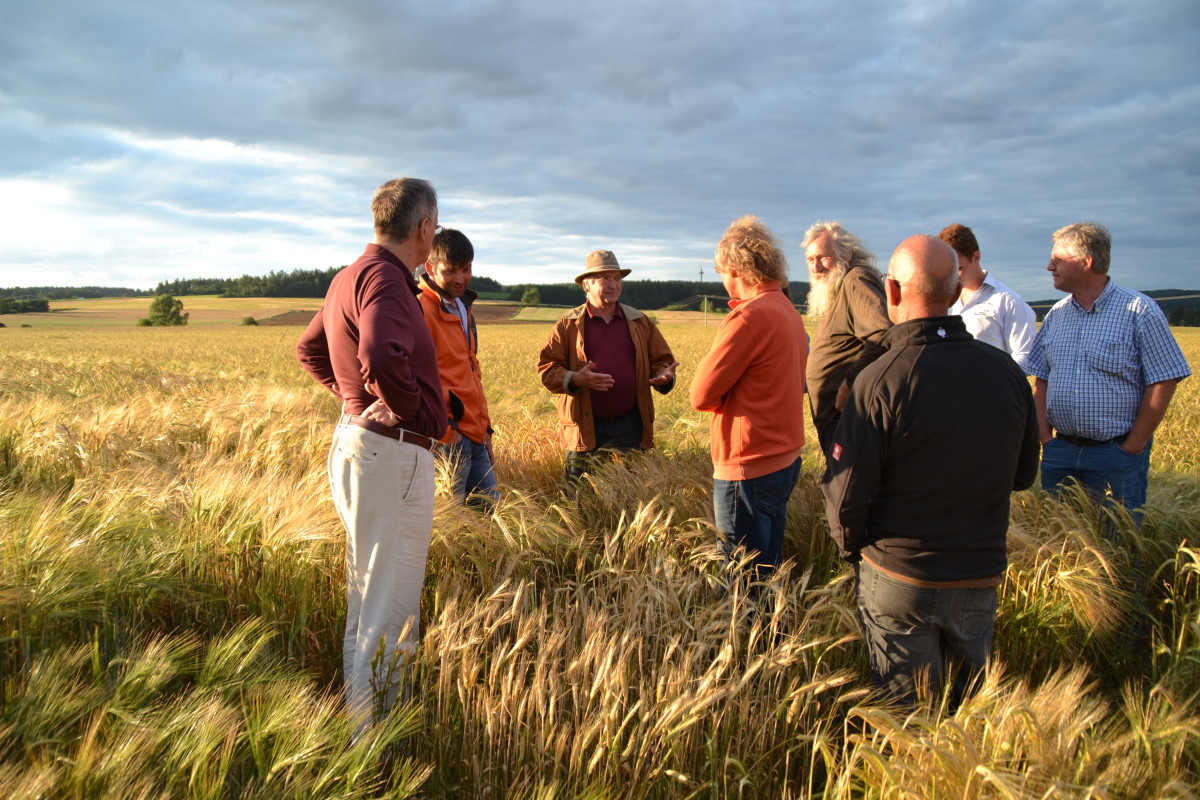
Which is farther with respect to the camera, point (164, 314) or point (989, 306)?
point (164, 314)

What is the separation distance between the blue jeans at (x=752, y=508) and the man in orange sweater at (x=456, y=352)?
1.33 meters

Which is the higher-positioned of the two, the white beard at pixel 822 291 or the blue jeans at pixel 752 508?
the white beard at pixel 822 291

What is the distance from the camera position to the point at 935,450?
2.06 metres

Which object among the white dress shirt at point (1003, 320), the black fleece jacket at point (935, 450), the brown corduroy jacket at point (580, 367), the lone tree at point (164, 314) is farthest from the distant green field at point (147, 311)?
the black fleece jacket at point (935, 450)

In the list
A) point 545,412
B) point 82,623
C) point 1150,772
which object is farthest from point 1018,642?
point 545,412

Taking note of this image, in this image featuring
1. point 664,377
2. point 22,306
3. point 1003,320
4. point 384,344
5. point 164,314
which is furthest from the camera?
point 22,306

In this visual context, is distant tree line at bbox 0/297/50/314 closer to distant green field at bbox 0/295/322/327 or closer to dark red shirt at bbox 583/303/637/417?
distant green field at bbox 0/295/322/327

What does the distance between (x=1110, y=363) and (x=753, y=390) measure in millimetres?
2284

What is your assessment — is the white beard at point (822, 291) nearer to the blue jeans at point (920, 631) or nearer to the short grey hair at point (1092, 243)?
the short grey hair at point (1092, 243)

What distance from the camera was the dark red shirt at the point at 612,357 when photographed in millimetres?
4641

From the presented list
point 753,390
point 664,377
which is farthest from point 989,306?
point 753,390

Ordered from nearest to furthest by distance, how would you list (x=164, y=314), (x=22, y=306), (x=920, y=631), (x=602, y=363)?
(x=920, y=631)
(x=602, y=363)
(x=164, y=314)
(x=22, y=306)

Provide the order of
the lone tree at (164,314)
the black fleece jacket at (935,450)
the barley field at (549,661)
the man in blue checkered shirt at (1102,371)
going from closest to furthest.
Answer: the barley field at (549,661) < the black fleece jacket at (935,450) < the man in blue checkered shirt at (1102,371) < the lone tree at (164,314)

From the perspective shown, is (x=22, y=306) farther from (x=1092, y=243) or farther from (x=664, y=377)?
(x=1092, y=243)
